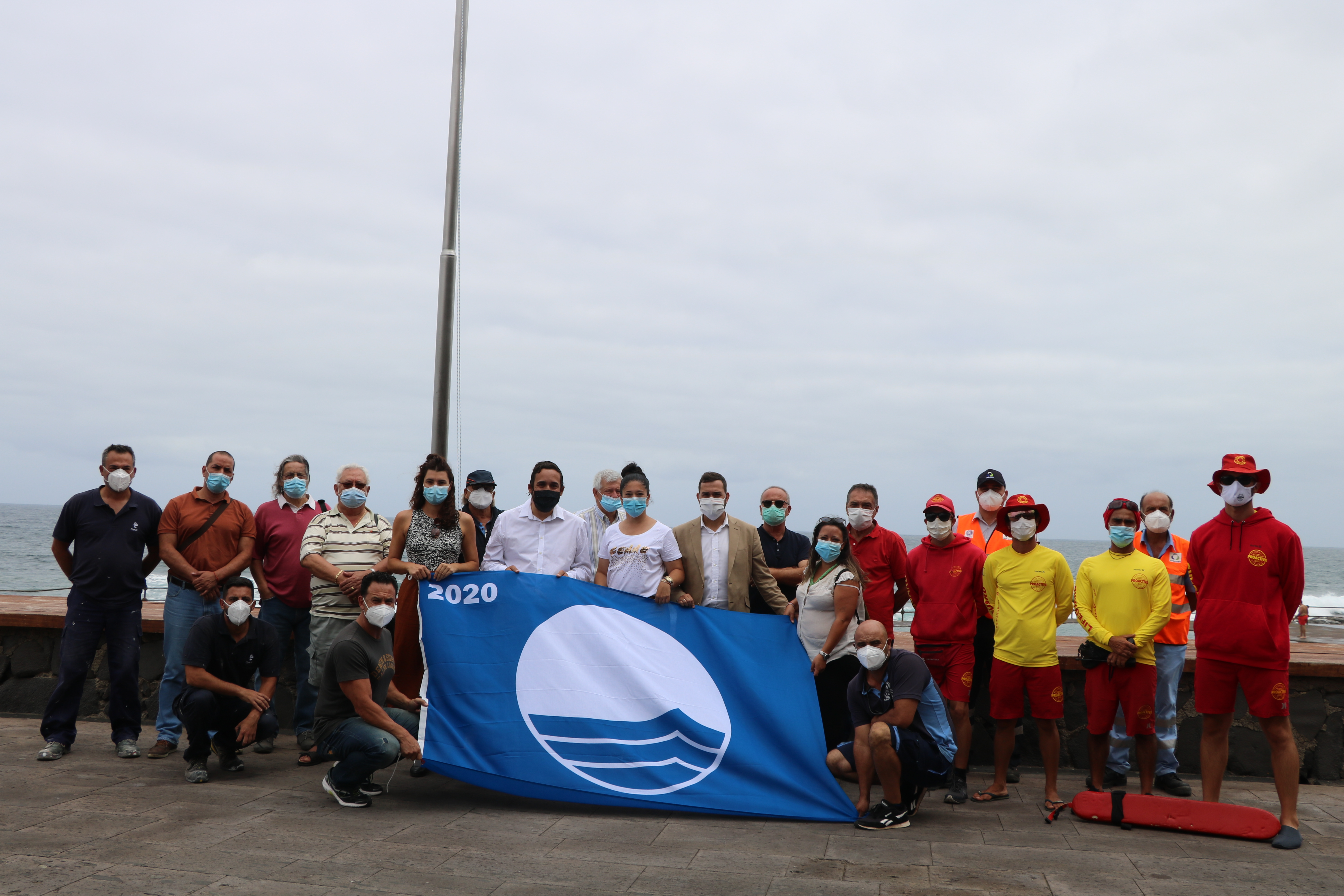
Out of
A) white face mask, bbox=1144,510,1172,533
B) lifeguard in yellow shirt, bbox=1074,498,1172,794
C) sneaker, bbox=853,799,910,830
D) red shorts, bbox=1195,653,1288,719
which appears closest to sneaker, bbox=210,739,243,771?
sneaker, bbox=853,799,910,830

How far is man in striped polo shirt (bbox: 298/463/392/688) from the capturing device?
6590 mm

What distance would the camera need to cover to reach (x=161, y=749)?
666cm

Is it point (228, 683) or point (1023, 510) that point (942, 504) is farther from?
point (228, 683)

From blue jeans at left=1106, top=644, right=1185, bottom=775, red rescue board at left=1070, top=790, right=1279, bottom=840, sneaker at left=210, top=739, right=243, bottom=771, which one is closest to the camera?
red rescue board at left=1070, top=790, right=1279, bottom=840

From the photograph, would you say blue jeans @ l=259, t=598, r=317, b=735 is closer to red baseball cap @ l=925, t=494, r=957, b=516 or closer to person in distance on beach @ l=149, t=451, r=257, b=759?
person in distance on beach @ l=149, t=451, r=257, b=759

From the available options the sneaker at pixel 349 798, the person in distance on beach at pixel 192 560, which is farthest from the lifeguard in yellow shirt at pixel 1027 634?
the person in distance on beach at pixel 192 560

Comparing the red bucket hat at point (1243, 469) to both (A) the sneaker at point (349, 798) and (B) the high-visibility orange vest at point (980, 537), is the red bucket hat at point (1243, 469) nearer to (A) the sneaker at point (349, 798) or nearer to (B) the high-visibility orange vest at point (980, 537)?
(B) the high-visibility orange vest at point (980, 537)

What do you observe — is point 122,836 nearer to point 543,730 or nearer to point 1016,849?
point 543,730

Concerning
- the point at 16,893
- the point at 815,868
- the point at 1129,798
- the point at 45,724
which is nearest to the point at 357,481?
the point at 45,724

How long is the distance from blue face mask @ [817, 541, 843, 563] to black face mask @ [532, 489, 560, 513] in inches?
68.8

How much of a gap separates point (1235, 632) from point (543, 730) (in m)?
3.87

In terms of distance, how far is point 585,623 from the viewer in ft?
20.0

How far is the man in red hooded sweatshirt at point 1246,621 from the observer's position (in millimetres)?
5438

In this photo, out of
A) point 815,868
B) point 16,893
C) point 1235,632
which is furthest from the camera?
point 1235,632
